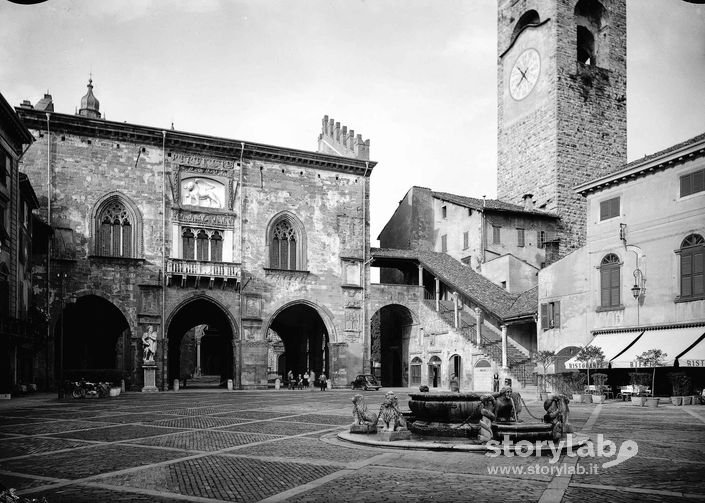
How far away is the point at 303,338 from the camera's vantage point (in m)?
47.8

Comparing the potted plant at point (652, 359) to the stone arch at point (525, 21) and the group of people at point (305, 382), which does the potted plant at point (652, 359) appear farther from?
the stone arch at point (525, 21)

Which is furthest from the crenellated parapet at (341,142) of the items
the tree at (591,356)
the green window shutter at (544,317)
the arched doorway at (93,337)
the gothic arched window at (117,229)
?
the tree at (591,356)

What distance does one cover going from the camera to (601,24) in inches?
2036

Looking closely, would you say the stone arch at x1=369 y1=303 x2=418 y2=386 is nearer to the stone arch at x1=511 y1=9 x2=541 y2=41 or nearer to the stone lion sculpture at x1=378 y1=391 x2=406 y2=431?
the stone arch at x1=511 y1=9 x2=541 y2=41

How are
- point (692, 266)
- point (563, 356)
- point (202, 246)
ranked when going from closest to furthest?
point (692, 266), point (563, 356), point (202, 246)

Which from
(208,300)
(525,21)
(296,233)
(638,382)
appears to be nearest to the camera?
(638,382)

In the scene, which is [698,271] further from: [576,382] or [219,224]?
[219,224]

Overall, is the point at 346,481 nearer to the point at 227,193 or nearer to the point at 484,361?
the point at 484,361

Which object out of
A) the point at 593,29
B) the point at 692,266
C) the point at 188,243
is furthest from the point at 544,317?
the point at 593,29

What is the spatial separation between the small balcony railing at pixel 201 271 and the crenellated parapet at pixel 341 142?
37.2ft

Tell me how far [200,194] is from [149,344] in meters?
9.18

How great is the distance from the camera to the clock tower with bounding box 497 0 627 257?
4853cm

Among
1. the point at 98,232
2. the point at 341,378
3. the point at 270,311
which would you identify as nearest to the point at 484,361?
the point at 341,378

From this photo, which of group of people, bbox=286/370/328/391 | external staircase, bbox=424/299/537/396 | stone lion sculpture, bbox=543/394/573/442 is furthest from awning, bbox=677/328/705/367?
group of people, bbox=286/370/328/391
